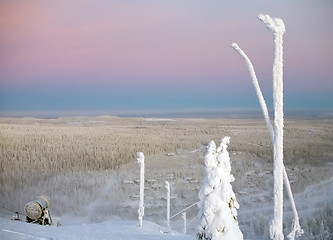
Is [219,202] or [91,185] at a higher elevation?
[219,202]

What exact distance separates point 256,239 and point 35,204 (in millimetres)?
5780

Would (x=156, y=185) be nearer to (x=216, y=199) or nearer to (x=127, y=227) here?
(x=127, y=227)

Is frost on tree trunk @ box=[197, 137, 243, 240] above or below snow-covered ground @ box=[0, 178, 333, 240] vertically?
above

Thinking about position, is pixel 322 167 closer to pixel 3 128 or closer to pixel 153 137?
pixel 153 137

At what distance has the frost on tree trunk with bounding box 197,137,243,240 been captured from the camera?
4.95 m

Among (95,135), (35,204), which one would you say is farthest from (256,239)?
(95,135)

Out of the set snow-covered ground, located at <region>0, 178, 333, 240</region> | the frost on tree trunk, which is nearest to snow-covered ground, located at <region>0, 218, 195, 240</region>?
snow-covered ground, located at <region>0, 178, 333, 240</region>

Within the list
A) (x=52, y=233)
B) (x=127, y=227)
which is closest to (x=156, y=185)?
(x=127, y=227)

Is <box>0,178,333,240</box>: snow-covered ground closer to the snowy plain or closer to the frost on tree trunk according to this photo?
the snowy plain

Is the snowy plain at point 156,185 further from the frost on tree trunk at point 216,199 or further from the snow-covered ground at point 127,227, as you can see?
the frost on tree trunk at point 216,199

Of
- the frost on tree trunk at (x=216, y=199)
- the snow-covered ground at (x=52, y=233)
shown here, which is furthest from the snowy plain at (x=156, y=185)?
the frost on tree trunk at (x=216, y=199)

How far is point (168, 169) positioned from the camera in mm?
18109

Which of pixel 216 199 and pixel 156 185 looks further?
pixel 156 185

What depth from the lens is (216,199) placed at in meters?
4.95
